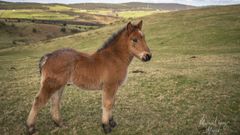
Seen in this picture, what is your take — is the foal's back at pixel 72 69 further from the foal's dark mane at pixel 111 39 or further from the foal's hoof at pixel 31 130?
the foal's hoof at pixel 31 130

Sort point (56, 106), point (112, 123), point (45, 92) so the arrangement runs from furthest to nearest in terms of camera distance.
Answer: point (112, 123)
point (56, 106)
point (45, 92)

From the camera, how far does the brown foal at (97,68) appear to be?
8.05m

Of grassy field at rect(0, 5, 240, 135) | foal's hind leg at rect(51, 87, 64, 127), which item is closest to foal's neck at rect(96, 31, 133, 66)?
foal's hind leg at rect(51, 87, 64, 127)

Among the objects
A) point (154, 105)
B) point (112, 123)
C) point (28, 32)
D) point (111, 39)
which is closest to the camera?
point (111, 39)

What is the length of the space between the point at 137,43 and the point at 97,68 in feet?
4.45

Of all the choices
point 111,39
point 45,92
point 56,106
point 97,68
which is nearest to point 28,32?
point 56,106

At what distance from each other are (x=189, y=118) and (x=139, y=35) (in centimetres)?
379

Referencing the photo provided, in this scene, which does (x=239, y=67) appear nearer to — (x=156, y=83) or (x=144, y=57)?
(x=156, y=83)

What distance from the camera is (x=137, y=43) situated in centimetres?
809

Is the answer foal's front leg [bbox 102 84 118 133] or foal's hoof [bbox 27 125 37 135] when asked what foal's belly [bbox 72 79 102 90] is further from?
foal's hoof [bbox 27 125 37 135]

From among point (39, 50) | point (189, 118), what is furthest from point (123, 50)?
point (39, 50)

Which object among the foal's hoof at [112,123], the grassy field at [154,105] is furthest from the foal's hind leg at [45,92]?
the foal's hoof at [112,123]

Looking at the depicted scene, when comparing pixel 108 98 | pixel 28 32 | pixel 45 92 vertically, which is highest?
pixel 45 92

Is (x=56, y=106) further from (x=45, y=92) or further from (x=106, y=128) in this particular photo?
(x=106, y=128)
